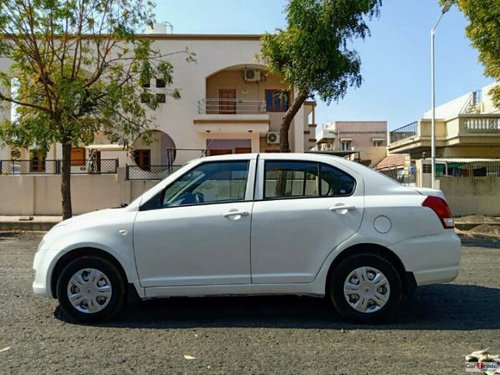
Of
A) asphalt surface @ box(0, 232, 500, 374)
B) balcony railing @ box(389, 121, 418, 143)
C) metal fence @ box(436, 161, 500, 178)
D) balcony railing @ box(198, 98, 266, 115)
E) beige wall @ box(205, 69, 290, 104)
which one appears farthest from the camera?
beige wall @ box(205, 69, 290, 104)

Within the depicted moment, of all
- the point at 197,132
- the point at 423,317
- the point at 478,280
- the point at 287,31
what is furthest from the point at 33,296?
the point at 197,132

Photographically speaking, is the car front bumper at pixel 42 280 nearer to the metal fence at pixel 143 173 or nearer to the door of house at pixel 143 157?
the metal fence at pixel 143 173

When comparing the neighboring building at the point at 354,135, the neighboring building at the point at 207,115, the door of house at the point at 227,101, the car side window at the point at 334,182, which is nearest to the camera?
the car side window at the point at 334,182

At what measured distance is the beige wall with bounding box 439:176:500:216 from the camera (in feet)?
54.0

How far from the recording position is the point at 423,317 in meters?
5.26

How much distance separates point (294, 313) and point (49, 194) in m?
14.9

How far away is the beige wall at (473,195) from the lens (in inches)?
648

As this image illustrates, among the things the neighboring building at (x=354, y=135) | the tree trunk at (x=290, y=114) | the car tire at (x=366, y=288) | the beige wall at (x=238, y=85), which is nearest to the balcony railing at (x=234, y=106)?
the beige wall at (x=238, y=85)

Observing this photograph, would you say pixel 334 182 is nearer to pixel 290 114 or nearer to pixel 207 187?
pixel 207 187

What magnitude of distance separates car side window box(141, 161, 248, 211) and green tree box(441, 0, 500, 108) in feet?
35.7

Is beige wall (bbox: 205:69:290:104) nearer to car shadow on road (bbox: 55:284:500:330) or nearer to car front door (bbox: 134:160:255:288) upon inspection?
car shadow on road (bbox: 55:284:500:330)

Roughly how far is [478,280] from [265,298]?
3394mm

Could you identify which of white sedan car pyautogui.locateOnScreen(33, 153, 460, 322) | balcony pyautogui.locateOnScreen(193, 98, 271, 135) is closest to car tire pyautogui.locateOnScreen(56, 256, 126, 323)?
white sedan car pyautogui.locateOnScreen(33, 153, 460, 322)

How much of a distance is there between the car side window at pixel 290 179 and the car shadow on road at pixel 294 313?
133cm
